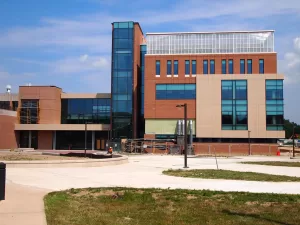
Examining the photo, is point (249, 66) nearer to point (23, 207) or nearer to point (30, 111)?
point (30, 111)

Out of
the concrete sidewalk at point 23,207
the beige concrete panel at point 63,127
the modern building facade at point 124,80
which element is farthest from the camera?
the beige concrete panel at point 63,127

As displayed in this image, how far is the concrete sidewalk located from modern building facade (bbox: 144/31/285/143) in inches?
2048

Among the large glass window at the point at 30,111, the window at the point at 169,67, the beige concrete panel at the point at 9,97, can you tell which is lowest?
the large glass window at the point at 30,111

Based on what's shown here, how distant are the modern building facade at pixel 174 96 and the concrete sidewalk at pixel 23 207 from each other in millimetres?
51622

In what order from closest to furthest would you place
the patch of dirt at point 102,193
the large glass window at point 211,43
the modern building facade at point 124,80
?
the patch of dirt at point 102,193 < the large glass window at point 211,43 < the modern building facade at point 124,80

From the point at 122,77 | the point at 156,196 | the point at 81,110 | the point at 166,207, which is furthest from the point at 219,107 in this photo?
the point at 166,207

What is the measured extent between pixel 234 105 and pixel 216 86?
425 cm

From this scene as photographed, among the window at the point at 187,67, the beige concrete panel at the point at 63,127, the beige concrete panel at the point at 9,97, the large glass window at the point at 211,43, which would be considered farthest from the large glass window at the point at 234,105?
the beige concrete panel at the point at 9,97

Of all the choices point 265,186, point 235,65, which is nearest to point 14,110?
point 235,65

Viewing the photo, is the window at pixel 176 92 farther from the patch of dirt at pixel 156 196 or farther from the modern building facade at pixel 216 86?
the patch of dirt at pixel 156 196

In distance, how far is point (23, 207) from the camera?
9.68m

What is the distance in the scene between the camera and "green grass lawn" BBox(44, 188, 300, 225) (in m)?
8.68

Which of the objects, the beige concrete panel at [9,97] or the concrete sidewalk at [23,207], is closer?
the concrete sidewalk at [23,207]

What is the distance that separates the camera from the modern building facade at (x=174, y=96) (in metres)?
63.0
